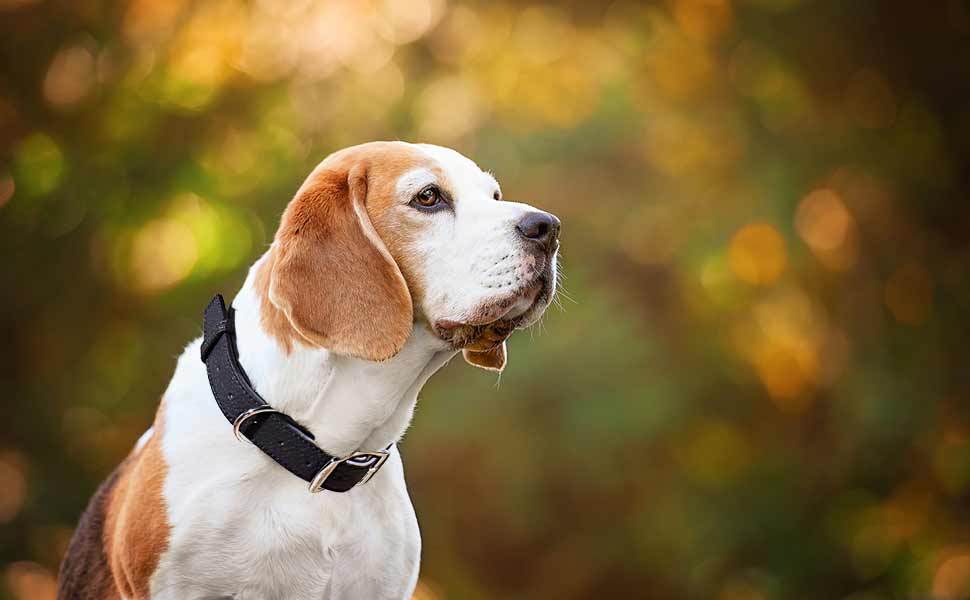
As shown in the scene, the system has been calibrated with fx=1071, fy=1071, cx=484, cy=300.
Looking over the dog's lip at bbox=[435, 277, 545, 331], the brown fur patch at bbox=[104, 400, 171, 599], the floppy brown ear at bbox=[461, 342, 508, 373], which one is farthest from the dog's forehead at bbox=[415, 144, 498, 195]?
the brown fur patch at bbox=[104, 400, 171, 599]

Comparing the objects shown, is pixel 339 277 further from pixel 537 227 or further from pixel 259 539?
pixel 259 539

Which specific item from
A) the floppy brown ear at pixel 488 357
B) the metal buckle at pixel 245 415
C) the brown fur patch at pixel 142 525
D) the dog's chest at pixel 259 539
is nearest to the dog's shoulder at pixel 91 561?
the brown fur patch at pixel 142 525

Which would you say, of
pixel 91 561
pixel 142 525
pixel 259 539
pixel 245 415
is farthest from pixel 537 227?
pixel 91 561

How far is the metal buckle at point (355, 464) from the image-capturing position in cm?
268

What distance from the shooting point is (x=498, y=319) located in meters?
2.77

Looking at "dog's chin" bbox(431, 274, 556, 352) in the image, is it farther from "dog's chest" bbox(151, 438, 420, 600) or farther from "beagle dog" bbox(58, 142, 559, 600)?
"dog's chest" bbox(151, 438, 420, 600)

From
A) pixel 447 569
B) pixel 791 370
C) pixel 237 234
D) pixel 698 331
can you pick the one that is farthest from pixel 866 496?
pixel 237 234

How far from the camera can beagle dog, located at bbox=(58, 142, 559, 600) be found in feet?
8.78

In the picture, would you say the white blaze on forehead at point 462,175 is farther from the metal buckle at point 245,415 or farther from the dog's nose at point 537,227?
the metal buckle at point 245,415

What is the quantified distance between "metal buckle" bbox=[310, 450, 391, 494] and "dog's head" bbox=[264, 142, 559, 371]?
0.92 feet

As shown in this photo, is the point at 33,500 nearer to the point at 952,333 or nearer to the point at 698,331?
the point at 698,331

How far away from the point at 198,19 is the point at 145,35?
310 mm

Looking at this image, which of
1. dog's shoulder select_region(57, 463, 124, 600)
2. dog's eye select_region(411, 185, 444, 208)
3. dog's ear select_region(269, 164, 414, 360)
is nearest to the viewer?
dog's ear select_region(269, 164, 414, 360)

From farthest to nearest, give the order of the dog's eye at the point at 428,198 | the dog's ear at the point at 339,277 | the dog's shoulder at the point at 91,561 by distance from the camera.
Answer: the dog's shoulder at the point at 91,561
the dog's eye at the point at 428,198
the dog's ear at the point at 339,277
